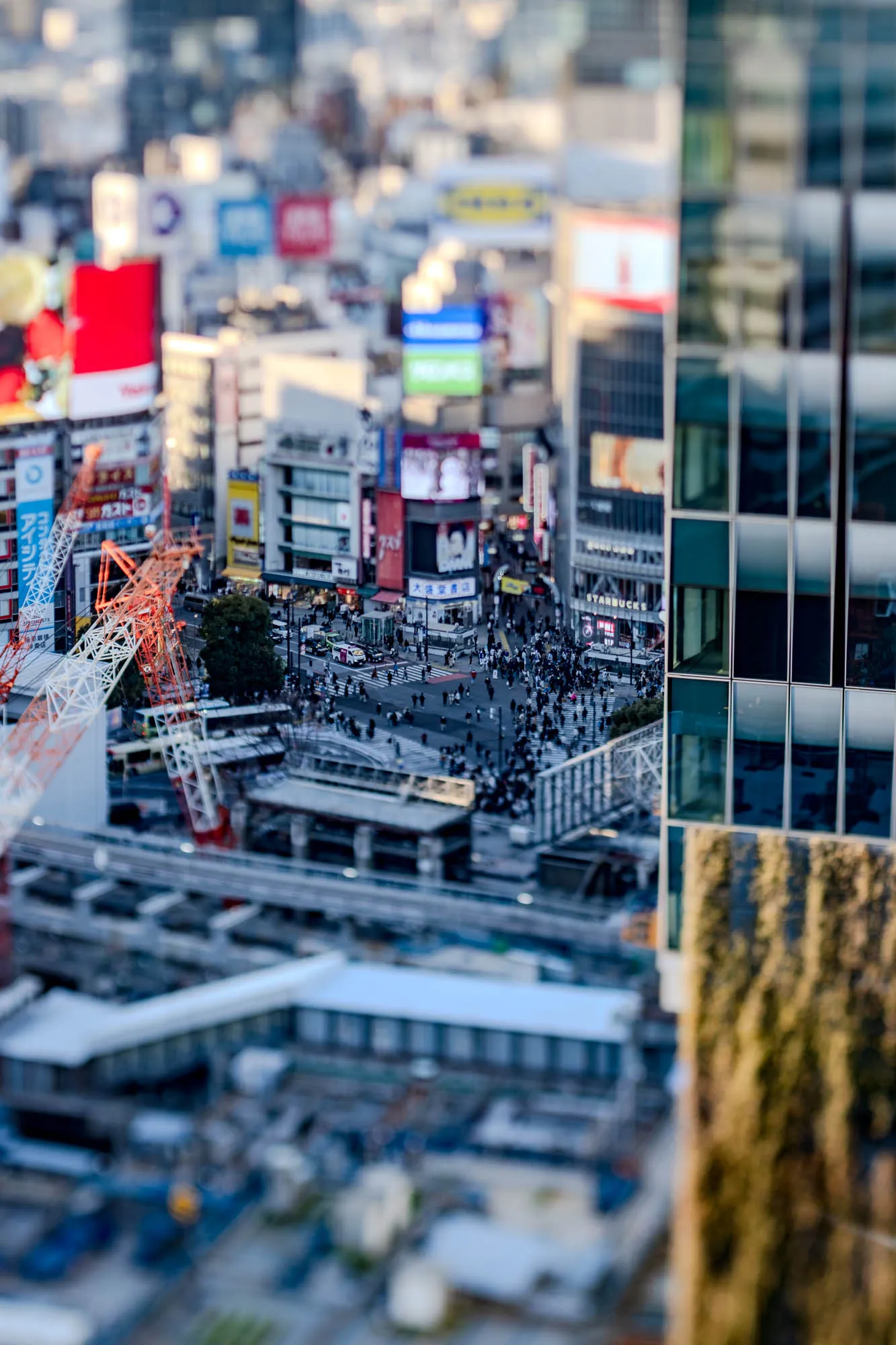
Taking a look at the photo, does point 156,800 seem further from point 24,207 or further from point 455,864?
point 24,207

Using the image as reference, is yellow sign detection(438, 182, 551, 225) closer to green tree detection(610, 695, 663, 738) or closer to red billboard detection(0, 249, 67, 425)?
red billboard detection(0, 249, 67, 425)

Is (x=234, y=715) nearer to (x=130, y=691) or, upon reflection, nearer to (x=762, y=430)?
(x=130, y=691)

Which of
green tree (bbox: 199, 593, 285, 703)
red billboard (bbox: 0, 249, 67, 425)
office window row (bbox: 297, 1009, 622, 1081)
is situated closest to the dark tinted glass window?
office window row (bbox: 297, 1009, 622, 1081)

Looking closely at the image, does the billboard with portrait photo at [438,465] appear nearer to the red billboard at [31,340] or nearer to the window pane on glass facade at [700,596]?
the red billboard at [31,340]

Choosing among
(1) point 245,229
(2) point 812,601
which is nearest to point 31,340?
(2) point 812,601

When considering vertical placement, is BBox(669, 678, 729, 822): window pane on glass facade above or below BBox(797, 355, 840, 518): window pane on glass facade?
below

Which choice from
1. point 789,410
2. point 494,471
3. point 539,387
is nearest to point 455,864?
point 789,410

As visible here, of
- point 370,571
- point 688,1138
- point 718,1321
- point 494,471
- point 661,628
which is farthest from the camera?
point 494,471
